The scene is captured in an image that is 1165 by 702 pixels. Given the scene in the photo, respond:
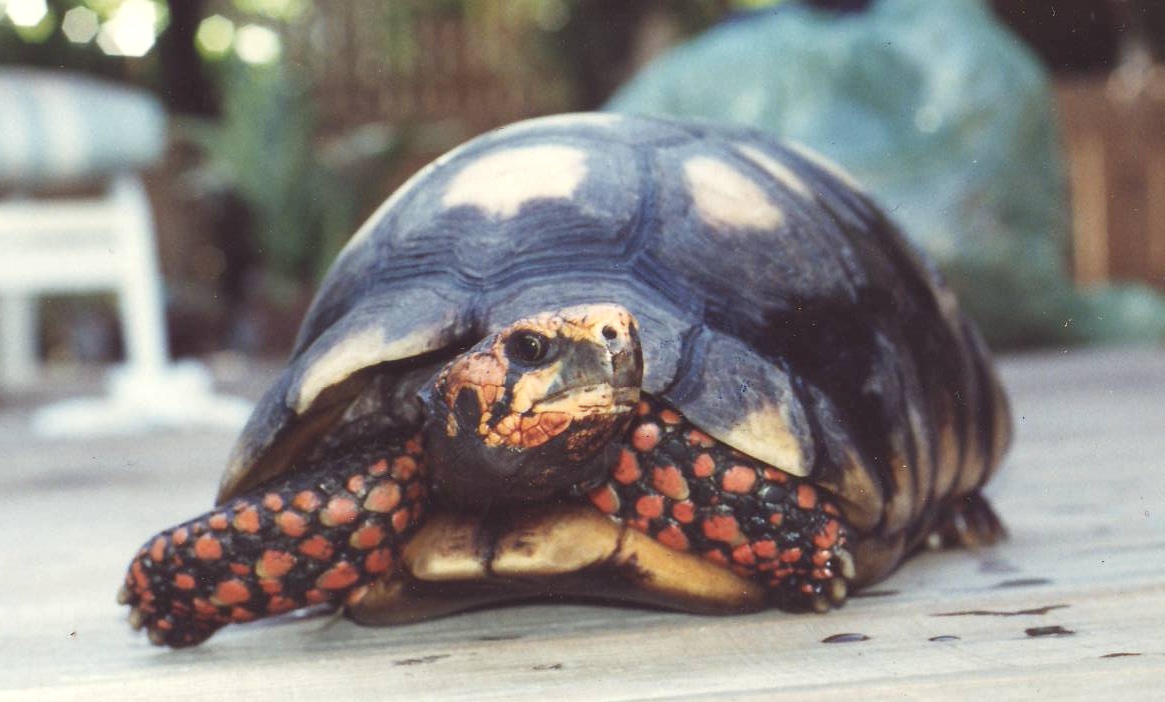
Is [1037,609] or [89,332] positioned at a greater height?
[89,332]

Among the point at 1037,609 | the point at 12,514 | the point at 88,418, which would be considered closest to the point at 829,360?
the point at 1037,609

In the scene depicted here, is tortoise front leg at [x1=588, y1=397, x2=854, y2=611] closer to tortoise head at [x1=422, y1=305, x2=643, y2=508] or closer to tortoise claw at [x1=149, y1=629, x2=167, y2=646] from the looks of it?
tortoise head at [x1=422, y1=305, x2=643, y2=508]

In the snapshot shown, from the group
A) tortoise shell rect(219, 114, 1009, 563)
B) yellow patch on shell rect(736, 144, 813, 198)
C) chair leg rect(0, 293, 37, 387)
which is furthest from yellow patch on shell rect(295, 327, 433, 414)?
chair leg rect(0, 293, 37, 387)

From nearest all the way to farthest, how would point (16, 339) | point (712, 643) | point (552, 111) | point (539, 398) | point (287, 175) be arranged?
point (539, 398) → point (712, 643) → point (16, 339) → point (287, 175) → point (552, 111)

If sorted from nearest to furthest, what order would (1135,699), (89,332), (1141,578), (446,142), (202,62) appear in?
(1135,699), (1141,578), (89,332), (446,142), (202,62)

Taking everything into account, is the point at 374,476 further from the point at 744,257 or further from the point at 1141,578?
the point at 1141,578

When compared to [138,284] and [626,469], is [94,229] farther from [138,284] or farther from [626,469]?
[626,469]

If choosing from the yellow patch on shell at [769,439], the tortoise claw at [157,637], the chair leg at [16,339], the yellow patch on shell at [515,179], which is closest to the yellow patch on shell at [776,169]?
the yellow patch on shell at [515,179]

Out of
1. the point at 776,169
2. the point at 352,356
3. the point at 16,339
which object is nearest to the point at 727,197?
the point at 776,169
